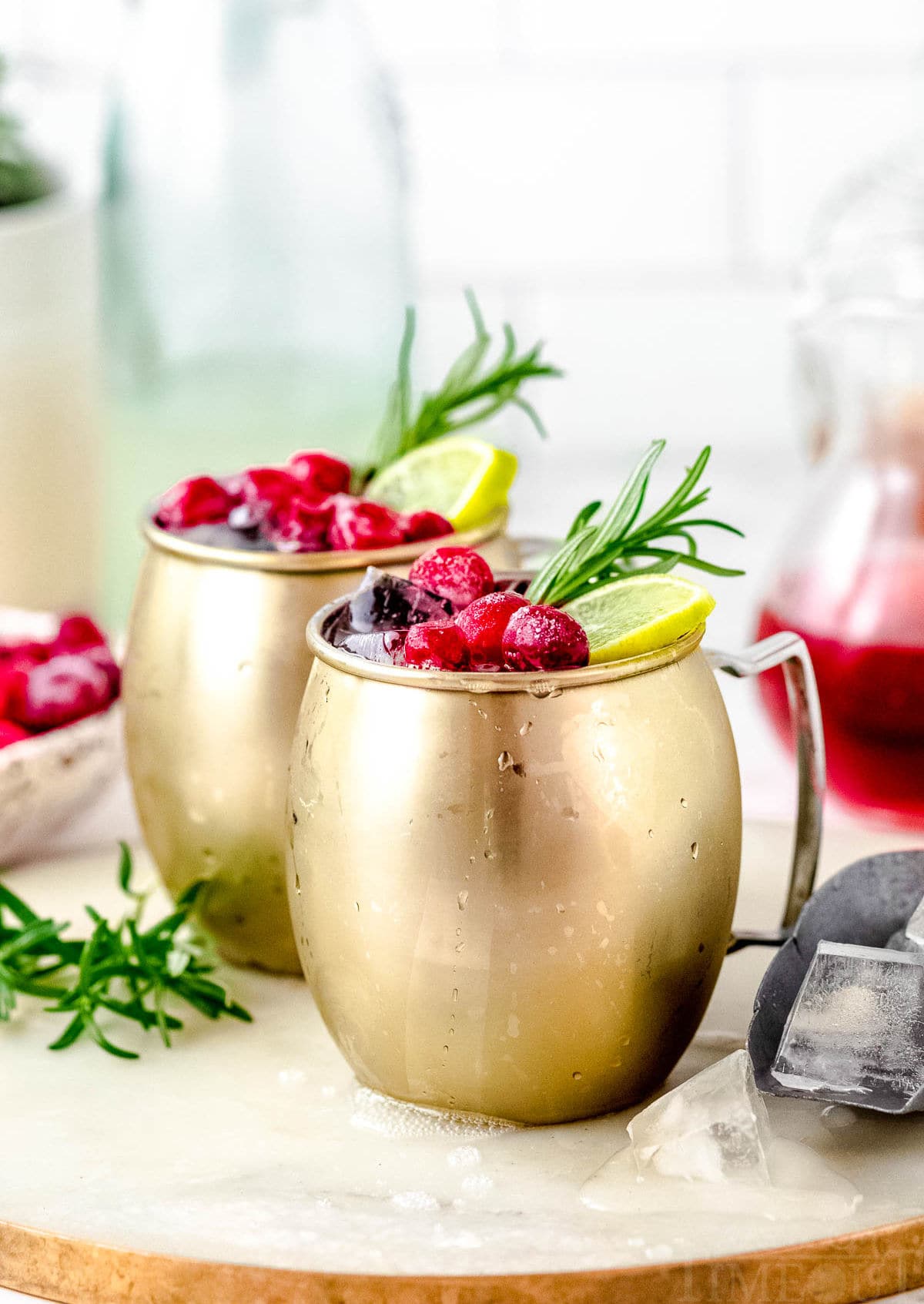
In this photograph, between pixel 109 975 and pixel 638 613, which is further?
pixel 109 975

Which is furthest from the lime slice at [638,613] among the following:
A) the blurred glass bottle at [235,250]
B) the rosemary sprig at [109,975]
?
the blurred glass bottle at [235,250]

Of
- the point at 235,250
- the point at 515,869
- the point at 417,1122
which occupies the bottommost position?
the point at 417,1122

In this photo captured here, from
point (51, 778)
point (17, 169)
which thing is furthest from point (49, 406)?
point (51, 778)

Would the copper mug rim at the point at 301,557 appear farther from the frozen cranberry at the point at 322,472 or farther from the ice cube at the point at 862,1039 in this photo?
the ice cube at the point at 862,1039

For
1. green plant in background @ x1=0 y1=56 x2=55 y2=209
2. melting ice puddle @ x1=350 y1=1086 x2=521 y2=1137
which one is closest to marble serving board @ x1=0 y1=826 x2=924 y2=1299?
melting ice puddle @ x1=350 y1=1086 x2=521 y2=1137

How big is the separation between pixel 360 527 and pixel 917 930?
28 cm

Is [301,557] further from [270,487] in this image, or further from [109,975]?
[109,975]

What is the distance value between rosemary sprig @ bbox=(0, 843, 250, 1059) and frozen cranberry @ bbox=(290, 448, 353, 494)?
19 centimetres

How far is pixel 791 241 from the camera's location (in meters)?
1.71

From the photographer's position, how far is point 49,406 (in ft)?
3.96

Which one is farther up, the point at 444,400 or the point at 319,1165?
the point at 444,400

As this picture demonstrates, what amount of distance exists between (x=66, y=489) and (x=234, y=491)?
18.3 inches

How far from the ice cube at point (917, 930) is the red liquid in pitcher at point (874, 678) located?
0.89 ft

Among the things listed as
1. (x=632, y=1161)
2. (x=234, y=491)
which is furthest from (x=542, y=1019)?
(x=234, y=491)
